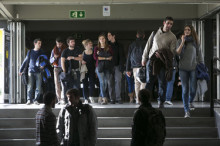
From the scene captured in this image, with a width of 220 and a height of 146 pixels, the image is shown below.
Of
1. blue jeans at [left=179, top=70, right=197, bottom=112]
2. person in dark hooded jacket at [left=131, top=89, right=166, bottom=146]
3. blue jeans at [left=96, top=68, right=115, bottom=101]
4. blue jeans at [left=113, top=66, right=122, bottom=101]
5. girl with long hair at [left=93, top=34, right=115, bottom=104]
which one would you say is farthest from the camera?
blue jeans at [left=113, top=66, right=122, bottom=101]

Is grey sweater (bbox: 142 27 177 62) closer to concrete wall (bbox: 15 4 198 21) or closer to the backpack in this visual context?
the backpack

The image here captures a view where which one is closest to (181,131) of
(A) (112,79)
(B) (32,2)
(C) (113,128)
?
(C) (113,128)

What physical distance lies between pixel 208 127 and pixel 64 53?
3.80 meters

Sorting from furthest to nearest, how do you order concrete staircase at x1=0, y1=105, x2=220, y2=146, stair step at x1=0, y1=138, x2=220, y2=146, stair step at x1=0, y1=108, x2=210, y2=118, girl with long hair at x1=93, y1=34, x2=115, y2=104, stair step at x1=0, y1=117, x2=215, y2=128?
girl with long hair at x1=93, y1=34, x2=115, y2=104 → stair step at x1=0, y1=108, x2=210, y2=118 → stair step at x1=0, y1=117, x2=215, y2=128 → concrete staircase at x1=0, y1=105, x2=220, y2=146 → stair step at x1=0, y1=138, x2=220, y2=146

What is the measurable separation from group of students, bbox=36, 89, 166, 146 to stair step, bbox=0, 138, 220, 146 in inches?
103

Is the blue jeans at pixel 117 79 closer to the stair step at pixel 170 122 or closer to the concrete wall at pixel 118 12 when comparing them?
the concrete wall at pixel 118 12

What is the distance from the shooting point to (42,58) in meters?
11.7

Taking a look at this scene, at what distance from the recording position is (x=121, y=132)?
30.9ft

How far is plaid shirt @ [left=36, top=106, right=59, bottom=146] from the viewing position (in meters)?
6.23

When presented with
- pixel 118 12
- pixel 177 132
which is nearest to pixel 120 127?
pixel 177 132

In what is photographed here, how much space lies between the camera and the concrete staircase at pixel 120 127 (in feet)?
30.0

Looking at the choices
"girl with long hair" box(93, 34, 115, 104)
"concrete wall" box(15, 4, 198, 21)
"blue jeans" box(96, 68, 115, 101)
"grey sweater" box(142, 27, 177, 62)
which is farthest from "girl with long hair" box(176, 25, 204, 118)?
"concrete wall" box(15, 4, 198, 21)

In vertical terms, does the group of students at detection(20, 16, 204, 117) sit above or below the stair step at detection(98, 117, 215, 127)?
above

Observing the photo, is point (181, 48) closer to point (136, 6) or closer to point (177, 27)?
point (136, 6)
